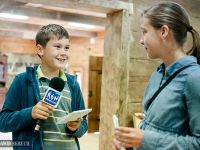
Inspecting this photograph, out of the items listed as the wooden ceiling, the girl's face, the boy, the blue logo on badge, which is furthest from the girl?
the wooden ceiling

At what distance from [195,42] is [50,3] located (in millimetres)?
1368

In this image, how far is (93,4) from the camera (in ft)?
7.67

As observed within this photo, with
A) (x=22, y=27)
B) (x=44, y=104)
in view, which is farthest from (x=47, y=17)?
(x=44, y=104)

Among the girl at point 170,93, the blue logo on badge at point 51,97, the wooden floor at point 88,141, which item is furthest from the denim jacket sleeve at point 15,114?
the wooden floor at point 88,141

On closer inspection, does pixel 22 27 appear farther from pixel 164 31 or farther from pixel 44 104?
pixel 164 31

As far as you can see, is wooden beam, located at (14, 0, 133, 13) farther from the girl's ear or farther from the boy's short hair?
the girl's ear

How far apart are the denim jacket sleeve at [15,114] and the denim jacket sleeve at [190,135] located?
0.67 m

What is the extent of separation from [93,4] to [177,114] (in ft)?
4.72

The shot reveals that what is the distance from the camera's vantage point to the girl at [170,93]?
1105 mm

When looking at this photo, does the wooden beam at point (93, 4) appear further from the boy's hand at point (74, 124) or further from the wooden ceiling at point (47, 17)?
the wooden ceiling at point (47, 17)

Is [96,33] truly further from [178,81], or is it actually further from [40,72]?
[178,81]

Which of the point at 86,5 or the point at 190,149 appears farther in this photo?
the point at 86,5

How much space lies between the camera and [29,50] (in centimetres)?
1050

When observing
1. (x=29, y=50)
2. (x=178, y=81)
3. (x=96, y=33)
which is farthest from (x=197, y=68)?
(x=29, y=50)
